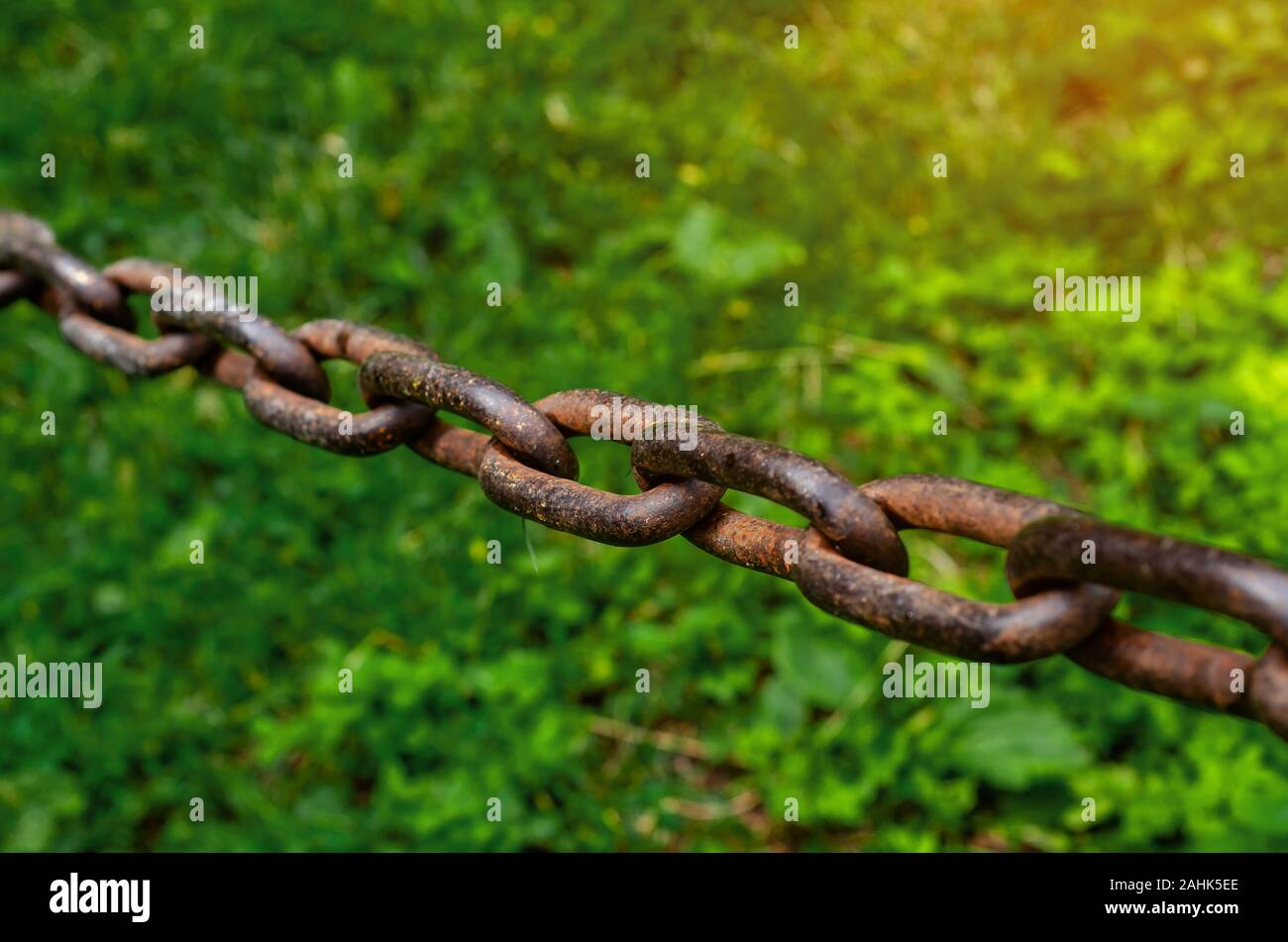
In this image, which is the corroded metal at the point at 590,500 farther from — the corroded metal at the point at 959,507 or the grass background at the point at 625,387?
the grass background at the point at 625,387

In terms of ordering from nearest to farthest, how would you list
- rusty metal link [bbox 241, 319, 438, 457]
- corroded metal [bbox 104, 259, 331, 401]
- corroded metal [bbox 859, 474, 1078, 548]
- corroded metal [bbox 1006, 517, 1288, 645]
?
corroded metal [bbox 1006, 517, 1288, 645]
corroded metal [bbox 859, 474, 1078, 548]
rusty metal link [bbox 241, 319, 438, 457]
corroded metal [bbox 104, 259, 331, 401]

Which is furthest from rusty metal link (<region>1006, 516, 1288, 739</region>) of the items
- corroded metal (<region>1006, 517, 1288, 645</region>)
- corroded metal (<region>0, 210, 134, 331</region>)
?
corroded metal (<region>0, 210, 134, 331</region>)

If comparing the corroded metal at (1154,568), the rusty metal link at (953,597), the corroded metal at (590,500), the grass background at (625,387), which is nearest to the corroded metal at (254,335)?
the corroded metal at (590,500)

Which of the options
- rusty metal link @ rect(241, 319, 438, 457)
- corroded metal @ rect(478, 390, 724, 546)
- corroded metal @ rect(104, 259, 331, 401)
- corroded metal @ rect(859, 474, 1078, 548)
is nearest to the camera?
corroded metal @ rect(859, 474, 1078, 548)

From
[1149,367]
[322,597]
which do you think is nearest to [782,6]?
[1149,367]

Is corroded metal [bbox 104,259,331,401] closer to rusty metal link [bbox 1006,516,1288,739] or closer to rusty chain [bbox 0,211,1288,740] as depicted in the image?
rusty chain [bbox 0,211,1288,740]

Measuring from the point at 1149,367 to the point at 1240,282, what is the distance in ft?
1.19

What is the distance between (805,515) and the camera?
0.98 m

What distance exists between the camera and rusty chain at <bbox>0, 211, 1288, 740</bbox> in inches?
32.4

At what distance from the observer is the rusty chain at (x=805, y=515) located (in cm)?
82

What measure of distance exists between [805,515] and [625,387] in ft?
6.37

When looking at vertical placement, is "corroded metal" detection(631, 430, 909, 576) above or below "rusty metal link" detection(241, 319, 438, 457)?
below

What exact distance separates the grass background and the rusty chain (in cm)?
123

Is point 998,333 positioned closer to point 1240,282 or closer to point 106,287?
point 1240,282
